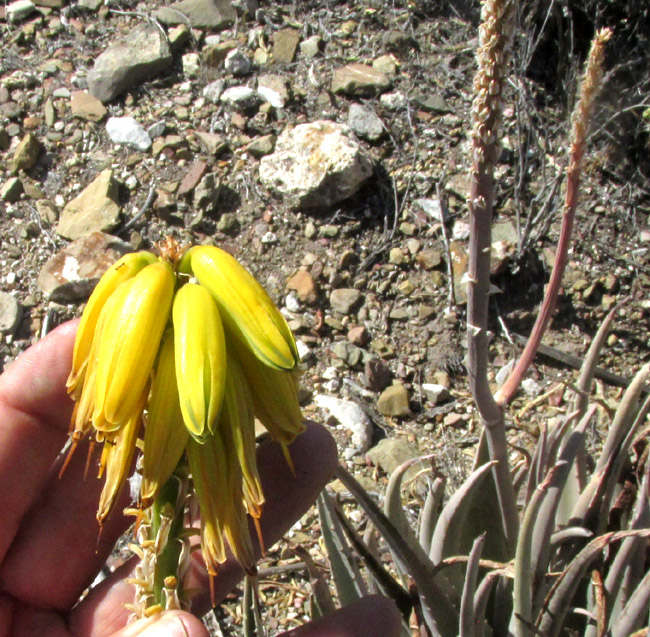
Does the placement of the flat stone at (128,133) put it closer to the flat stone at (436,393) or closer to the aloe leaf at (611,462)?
the flat stone at (436,393)

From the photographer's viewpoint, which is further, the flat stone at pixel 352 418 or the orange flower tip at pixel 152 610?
the flat stone at pixel 352 418

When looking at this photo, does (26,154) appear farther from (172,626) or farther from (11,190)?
(172,626)

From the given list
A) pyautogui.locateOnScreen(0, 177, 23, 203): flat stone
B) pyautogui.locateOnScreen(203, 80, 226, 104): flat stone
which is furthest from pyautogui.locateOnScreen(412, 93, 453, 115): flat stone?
pyautogui.locateOnScreen(0, 177, 23, 203): flat stone

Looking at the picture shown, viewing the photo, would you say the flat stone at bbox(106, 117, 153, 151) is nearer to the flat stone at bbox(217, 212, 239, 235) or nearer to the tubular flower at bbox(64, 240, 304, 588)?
the flat stone at bbox(217, 212, 239, 235)

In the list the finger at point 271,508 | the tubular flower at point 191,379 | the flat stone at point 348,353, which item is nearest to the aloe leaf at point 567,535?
the finger at point 271,508

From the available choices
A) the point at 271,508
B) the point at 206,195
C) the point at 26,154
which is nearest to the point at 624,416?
the point at 271,508
